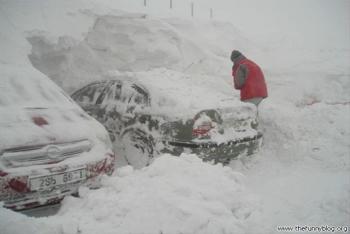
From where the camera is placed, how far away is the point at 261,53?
67.0 ft

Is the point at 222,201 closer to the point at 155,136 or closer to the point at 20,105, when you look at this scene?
the point at 155,136

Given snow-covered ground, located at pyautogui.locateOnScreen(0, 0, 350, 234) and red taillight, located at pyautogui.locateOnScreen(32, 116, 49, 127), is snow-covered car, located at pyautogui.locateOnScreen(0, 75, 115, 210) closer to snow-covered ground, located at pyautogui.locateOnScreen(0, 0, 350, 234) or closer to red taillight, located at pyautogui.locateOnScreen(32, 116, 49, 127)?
red taillight, located at pyautogui.locateOnScreen(32, 116, 49, 127)

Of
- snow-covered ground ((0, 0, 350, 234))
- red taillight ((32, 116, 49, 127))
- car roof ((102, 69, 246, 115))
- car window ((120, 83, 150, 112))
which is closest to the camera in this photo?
snow-covered ground ((0, 0, 350, 234))

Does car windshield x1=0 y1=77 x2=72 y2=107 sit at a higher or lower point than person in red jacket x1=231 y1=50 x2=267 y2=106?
higher

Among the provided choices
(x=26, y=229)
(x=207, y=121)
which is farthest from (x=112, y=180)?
(x=207, y=121)

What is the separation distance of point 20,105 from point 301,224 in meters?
3.41

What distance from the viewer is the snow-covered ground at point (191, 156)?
2758 mm

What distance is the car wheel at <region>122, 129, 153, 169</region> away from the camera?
16.2 ft

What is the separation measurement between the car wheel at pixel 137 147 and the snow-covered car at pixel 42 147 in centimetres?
112

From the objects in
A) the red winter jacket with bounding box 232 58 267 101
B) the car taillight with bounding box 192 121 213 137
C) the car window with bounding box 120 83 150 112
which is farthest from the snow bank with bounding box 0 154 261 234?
the red winter jacket with bounding box 232 58 267 101

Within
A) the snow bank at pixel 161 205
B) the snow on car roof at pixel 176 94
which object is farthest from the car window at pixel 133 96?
the snow bank at pixel 161 205

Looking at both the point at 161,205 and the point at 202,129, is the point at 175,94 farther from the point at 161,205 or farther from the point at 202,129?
the point at 161,205

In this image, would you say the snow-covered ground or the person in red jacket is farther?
the person in red jacket

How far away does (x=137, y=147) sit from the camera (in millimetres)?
5141
